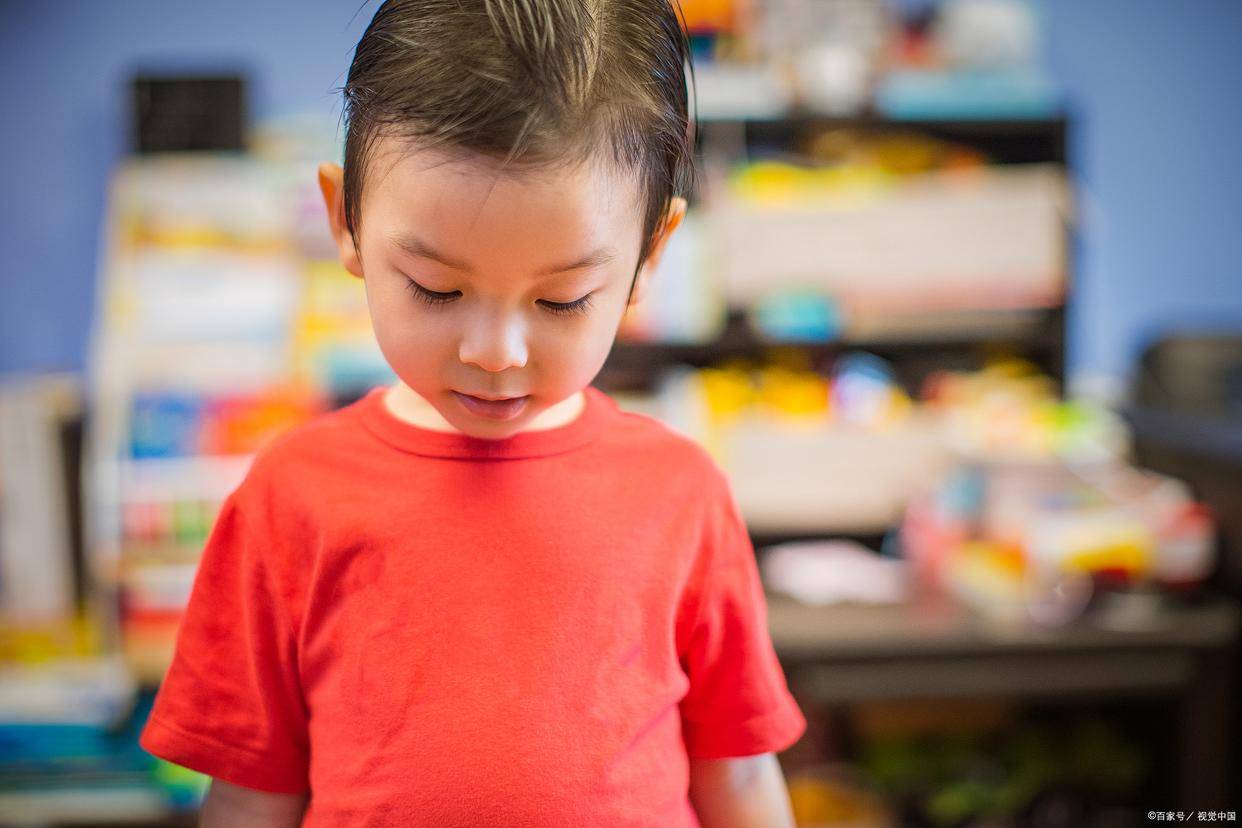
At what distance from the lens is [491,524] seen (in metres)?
0.66

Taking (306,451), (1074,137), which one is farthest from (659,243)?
(1074,137)

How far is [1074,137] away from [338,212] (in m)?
2.80

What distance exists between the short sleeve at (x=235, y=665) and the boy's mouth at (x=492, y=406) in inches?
6.7

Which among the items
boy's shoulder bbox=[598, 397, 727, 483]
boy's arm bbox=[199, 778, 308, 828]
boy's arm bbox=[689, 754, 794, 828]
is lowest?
boy's arm bbox=[689, 754, 794, 828]

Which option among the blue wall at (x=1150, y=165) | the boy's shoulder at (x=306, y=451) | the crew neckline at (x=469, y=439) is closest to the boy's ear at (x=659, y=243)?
the crew neckline at (x=469, y=439)

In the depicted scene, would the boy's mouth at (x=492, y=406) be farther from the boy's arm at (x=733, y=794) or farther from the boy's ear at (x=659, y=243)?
the boy's arm at (x=733, y=794)

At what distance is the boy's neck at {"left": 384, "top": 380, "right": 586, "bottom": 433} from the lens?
69cm

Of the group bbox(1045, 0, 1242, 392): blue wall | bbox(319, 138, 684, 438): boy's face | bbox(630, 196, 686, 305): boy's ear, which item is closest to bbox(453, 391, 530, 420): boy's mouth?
bbox(319, 138, 684, 438): boy's face

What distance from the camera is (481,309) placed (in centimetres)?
56

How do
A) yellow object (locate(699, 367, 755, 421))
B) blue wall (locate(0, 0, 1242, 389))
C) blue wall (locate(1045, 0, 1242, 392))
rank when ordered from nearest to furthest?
yellow object (locate(699, 367, 755, 421)) < blue wall (locate(0, 0, 1242, 389)) < blue wall (locate(1045, 0, 1242, 392))

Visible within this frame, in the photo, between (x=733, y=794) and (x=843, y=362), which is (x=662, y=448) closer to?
(x=733, y=794)

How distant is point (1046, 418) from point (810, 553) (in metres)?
0.67

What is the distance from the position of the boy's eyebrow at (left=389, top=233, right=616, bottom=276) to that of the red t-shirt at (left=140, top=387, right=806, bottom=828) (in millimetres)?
163

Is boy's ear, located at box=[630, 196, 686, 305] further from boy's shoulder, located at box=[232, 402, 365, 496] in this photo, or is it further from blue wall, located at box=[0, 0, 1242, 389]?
blue wall, located at box=[0, 0, 1242, 389]
